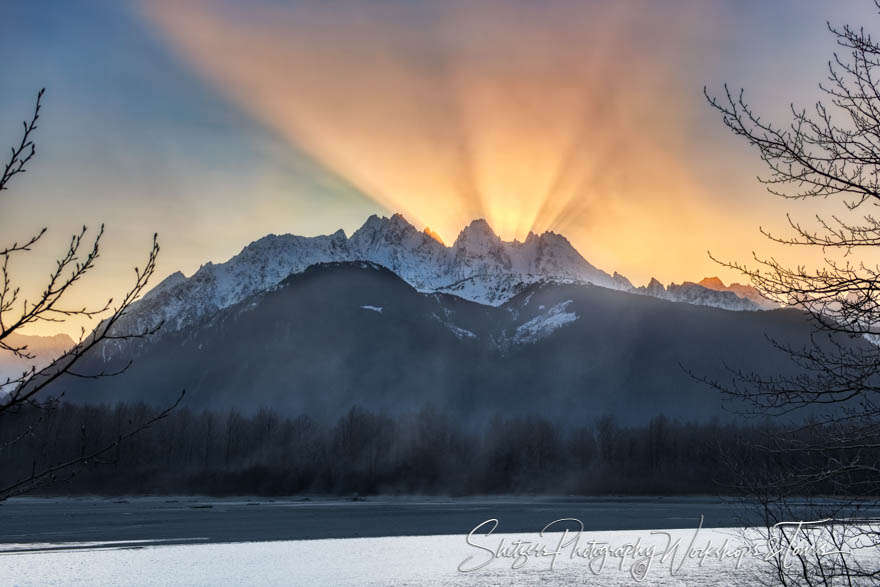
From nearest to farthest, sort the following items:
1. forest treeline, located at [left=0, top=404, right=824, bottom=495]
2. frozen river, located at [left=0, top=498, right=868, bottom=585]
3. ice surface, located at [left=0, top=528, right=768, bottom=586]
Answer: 1. ice surface, located at [left=0, top=528, right=768, bottom=586]
2. frozen river, located at [left=0, top=498, right=868, bottom=585]
3. forest treeline, located at [left=0, top=404, right=824, bottom=495]

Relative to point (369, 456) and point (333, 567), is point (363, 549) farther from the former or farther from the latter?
point (369, 456)

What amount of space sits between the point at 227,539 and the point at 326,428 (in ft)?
370

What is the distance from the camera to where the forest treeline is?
136 metres

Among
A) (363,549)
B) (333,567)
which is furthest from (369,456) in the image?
(333,567)

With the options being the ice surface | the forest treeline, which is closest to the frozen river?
the ice surface

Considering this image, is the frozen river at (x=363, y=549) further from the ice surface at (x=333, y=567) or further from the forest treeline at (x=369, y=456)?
the forest treeline at (x=369, y=456)

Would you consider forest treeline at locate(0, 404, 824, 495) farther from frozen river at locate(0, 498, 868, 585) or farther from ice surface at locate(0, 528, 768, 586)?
ice surface at locate(0, 528, 768, 586)

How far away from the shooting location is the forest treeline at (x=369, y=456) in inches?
5359

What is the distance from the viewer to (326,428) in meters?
168

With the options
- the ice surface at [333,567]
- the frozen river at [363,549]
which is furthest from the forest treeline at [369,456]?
the ice surface at [333,567]

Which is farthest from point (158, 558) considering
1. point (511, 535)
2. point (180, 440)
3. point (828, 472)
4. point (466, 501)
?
point (180, 440)

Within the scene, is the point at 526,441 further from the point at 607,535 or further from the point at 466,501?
the point at 607,535

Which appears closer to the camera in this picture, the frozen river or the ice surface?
the ice surface

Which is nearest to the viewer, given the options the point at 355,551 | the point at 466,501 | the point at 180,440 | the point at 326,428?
the point at 355,551
